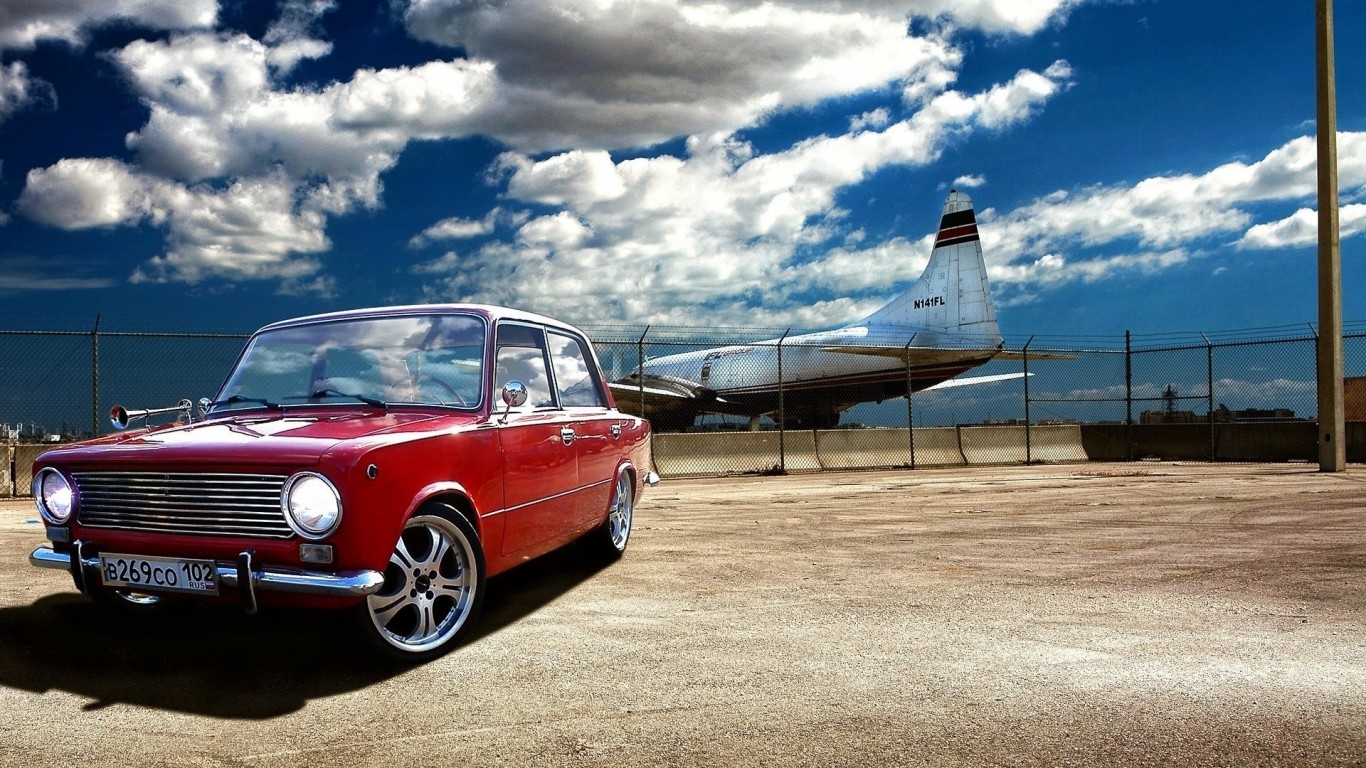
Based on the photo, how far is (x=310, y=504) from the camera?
3.63 meters

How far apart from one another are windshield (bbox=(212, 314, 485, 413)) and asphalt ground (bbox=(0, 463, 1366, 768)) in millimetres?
1201

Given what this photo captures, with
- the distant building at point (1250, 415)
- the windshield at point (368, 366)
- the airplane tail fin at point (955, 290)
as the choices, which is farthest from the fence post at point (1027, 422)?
the windshield at point (368, 366)

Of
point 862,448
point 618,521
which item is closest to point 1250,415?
point 862,448

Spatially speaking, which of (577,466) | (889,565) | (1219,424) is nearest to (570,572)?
(577,466)

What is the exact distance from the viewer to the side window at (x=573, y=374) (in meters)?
5.78

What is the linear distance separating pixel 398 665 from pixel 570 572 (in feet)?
8.03

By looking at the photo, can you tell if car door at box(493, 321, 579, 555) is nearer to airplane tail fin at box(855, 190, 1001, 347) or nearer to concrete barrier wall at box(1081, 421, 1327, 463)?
Result: concrete barrier wall at box(1081, 421, 1327, 463)

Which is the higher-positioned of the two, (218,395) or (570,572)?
(218,395)

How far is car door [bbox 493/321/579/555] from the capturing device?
4.73 m

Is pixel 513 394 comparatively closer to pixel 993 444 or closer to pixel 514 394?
pixel 514 394

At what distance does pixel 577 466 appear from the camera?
5.63 m

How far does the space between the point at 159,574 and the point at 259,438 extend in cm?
70

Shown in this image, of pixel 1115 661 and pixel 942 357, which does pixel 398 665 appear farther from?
pixel 942 357

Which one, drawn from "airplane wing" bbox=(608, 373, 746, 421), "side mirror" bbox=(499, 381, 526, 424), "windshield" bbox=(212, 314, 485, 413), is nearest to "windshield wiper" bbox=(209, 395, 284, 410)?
"windshield" bbox=(212, 314, 485, 413)
